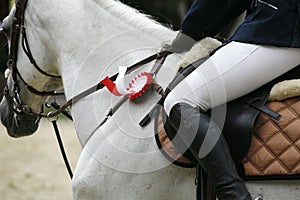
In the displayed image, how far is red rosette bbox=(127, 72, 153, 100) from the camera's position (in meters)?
3.55

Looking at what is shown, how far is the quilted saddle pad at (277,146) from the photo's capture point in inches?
125

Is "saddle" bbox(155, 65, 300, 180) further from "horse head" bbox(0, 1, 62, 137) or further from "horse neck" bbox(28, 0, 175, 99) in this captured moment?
"horse head" bbox(0, 1, 62, 137)

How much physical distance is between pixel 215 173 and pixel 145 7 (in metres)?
14.0

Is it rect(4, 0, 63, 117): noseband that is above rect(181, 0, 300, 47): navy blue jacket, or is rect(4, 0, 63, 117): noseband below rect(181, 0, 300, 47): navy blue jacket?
below

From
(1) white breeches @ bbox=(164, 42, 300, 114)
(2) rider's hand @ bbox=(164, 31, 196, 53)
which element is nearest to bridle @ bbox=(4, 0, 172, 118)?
(2) rider's hand @ bbox=(164, 31, 196, 53)

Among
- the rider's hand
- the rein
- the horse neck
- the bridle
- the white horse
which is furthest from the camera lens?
the bridle

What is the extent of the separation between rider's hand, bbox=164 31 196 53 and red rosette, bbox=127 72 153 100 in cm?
18

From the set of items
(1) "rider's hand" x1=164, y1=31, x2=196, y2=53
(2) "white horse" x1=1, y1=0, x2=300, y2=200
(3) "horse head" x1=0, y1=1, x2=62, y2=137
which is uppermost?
(1) "rider's hand" x1=164, y1=31, x2=196, y2=53

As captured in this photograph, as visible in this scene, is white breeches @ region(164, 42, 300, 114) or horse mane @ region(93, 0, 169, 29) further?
horse mane @ region(93, 0, 169, 29)

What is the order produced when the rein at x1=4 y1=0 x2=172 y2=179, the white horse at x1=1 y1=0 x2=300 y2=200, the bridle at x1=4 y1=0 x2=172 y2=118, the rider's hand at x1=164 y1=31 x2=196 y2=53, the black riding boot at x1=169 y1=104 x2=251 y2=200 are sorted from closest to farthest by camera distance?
the black riding boot at x1=169 y1=104 x2=251 y2=200 → the white horse at x1=1 y1=0 x2=300 y2=200 → the rider's hand at x1=164 y1=31 x2=196 y2=53 → the rein at x1=4 y1=0 x2=172 y2=179 → the bridle at x1=4 y1=0 x2=172 y2=118

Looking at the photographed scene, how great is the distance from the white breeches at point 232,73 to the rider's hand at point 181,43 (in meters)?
0.32

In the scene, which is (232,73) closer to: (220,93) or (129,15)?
(220,93)

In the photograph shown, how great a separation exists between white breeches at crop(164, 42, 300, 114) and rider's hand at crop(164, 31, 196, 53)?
316 mm

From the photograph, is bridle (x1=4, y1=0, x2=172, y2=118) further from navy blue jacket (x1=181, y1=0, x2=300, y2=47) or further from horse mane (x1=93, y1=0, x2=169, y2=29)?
navy blue jacket (x1=181, y1=0, x2=300, y2=47)
